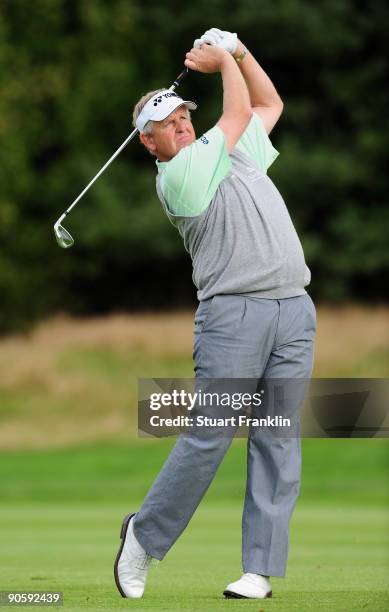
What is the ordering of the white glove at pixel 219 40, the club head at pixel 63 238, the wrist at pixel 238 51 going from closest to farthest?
1. the white glove at pixel 219 40
2. the wrist at pixel 238 51
3. the club head at pixel 63 238

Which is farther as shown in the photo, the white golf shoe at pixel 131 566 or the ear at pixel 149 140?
the ear at pixel 149 140

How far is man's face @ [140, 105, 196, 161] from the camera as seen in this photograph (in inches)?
164

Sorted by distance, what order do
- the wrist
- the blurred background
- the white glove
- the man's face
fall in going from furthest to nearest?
the blurred background → the wrist → the white glove → the man's face

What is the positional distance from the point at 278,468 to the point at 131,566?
530 millimetres

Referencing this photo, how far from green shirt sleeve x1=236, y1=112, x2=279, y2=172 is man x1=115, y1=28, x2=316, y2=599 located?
75 mm

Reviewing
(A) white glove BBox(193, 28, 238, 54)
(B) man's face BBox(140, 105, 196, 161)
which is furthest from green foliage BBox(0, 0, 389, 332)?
(B) man's face BBox(140, 105, 196, 161)

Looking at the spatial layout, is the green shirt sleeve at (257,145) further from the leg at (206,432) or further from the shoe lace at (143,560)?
the shoe lace at (143,560)

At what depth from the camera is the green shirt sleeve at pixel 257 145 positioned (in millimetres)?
4250

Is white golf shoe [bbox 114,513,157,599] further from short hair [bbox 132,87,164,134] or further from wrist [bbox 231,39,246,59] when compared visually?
wrist [bbox 231,39,246,59]

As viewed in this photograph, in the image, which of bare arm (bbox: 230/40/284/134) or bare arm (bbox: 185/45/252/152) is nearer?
bare arm (bbox: 185/45/252/152)

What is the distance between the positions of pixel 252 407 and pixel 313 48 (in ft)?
70.1

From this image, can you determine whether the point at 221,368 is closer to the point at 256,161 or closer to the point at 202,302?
the point at 202,302

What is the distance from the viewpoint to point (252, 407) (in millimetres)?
4086

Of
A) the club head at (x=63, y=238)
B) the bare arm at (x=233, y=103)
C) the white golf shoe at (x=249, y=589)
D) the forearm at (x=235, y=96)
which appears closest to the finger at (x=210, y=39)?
the bare arm at (x=233, y=103)
